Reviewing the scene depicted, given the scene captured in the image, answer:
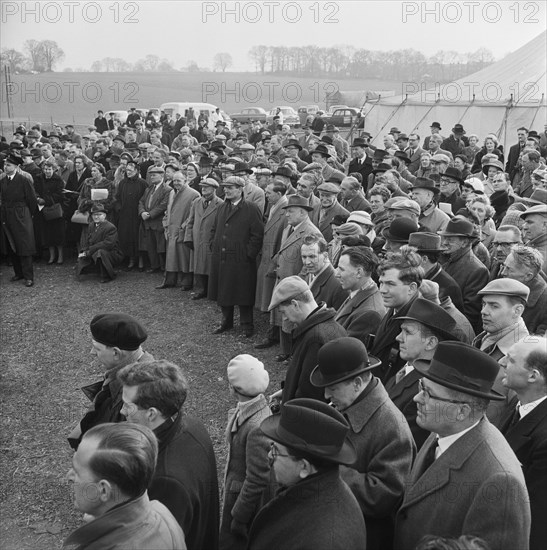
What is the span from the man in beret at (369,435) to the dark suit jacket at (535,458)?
500 mm

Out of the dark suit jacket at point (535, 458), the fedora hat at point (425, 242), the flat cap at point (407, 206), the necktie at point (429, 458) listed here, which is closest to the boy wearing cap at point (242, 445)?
the necktie at point (429, 458)

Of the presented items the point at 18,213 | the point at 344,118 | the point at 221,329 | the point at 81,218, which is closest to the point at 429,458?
the point at 221,329

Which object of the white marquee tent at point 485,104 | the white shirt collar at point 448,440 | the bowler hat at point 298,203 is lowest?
the white shirt collar at point 448,440

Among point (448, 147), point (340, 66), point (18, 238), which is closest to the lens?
point (18, 238)

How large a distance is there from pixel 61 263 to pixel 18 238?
151cm

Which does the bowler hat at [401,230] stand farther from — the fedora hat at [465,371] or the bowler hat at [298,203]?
the fedora hat at [465,371]

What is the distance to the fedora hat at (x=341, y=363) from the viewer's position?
341 cm

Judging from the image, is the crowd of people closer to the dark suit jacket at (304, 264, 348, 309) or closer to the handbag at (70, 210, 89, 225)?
the dark suit jacket at (304, 264, 348, 309)

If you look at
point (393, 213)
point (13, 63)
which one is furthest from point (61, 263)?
point (13, 63)

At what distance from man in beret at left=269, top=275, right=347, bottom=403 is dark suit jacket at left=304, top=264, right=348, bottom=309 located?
1503mm

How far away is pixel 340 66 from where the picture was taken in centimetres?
4597

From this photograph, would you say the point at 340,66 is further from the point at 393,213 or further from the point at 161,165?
the point at 393,213

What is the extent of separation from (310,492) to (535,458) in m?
1.22

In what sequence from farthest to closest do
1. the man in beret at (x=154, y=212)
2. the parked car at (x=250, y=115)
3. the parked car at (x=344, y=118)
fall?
1. the parked car at (x=250, y=115)
2. the parked car at (x=344, y=118)
3. the man in beret at (x=154, y=212)
